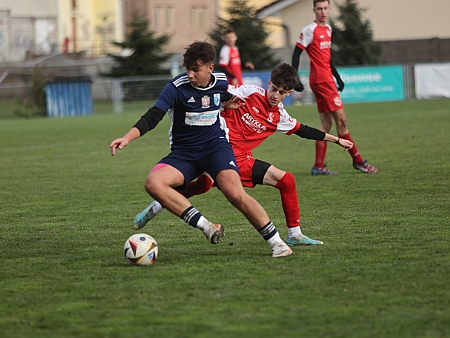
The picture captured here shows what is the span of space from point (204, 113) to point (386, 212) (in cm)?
239

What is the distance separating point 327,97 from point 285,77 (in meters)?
4.94

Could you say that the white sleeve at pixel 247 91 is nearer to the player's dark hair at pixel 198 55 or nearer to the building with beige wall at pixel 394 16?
the player's dark hair at pixel 198 55

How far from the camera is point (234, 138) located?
653cm

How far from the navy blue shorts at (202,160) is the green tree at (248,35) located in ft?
97.1

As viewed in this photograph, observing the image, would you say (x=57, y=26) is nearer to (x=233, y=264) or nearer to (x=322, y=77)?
(x=322, y=77)

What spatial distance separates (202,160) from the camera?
5938 mm

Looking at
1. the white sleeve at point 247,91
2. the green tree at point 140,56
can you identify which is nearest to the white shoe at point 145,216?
the white sleeve at point 247,91

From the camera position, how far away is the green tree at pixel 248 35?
3562 cm

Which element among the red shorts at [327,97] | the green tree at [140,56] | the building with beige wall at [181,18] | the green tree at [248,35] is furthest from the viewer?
the building with beige wall at [181,18]

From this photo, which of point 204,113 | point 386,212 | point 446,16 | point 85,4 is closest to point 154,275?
point 204,113

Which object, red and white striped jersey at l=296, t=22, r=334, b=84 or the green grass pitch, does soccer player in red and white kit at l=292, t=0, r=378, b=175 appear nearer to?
red and white striped jersey at l=296, t=22, r=334, b=84

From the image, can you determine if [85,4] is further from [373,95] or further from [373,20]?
[373,95]

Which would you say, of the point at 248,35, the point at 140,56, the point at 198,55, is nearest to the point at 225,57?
the point at 198,55

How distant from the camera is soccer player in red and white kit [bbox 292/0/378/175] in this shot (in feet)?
35.1
